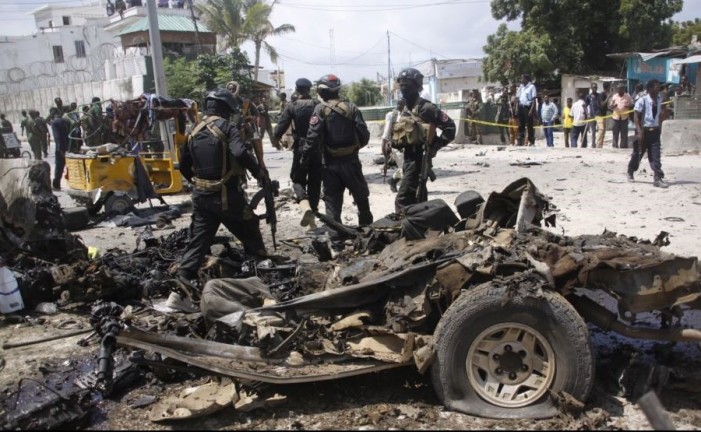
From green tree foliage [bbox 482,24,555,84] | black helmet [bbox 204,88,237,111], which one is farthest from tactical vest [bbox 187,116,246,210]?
green tree foliage [bbox 482,24,555,84]

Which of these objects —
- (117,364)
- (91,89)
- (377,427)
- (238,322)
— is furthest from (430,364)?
(91,89)

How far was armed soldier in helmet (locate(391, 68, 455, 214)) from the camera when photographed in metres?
6.73

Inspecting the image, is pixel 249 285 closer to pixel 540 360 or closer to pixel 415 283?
pixel 415 283

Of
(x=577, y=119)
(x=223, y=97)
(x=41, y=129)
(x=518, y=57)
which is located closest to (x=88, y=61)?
(x=41, y=129)

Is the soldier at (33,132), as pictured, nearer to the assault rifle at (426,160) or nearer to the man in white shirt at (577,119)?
the assault rifle at (426,160)

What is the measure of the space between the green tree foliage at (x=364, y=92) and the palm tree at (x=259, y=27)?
39.0 feet

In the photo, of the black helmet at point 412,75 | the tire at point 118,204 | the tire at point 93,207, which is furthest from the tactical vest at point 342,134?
the tire at point 93,207

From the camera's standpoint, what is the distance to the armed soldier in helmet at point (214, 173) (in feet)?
17.3

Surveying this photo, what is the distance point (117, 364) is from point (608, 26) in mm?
29764

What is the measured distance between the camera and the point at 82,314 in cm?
521

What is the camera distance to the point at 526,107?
1773 centimetres

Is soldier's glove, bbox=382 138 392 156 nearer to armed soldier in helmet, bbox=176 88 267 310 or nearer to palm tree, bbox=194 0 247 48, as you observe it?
armed soldier in helmet, bbox=176 88 267 310

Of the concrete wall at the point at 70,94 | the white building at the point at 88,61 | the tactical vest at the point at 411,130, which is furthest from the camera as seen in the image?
the white building at the point at 88,61

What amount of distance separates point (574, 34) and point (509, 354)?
28.4m
